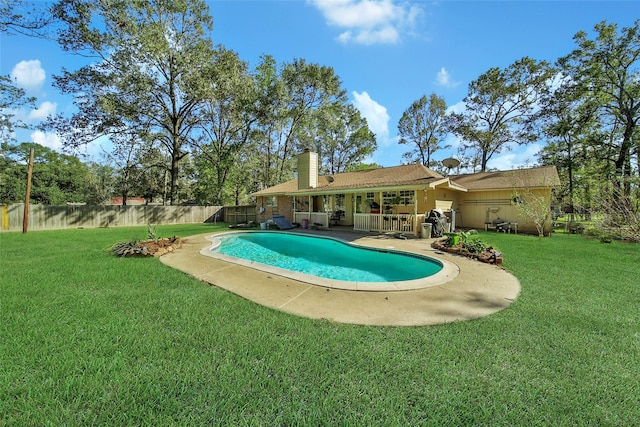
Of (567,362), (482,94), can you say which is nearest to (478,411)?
(567,362)

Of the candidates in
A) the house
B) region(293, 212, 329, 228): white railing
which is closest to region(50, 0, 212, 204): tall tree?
the house

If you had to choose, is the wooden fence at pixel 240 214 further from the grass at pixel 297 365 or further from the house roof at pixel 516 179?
the grass at pixel 297 365

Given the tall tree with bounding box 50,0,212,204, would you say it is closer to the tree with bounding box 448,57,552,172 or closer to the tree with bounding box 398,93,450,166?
the tree with bounding box 398,93,450,166

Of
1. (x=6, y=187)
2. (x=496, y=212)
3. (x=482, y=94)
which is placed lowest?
(x=496, y=212)

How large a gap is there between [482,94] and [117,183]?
138 ft

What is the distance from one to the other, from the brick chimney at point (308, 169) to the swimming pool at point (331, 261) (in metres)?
4.47

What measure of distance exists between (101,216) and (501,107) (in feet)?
108

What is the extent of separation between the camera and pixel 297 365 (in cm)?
231

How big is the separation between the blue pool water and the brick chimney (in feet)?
14.9

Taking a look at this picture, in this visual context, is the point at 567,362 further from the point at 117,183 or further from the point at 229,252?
the point at 117,183

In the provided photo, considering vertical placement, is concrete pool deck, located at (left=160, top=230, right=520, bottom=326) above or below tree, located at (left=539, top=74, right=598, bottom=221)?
below

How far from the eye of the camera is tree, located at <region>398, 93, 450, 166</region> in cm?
2509

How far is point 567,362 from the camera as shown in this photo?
2383 mm

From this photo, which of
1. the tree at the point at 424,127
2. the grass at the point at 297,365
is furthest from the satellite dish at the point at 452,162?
the tree at the point at 424,127
